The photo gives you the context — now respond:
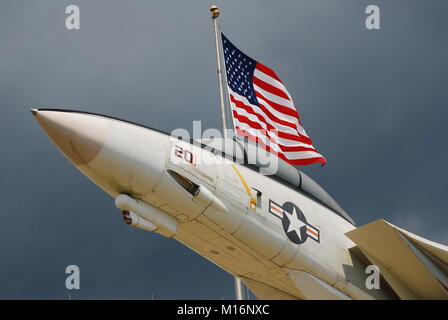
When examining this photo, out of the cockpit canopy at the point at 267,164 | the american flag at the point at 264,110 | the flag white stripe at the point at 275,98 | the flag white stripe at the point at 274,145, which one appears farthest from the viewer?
the flag white stripe at the point at 275,98

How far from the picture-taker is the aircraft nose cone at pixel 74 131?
12.2 meters

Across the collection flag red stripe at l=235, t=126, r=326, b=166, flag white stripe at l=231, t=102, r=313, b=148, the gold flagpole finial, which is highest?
the gold flagpole finial

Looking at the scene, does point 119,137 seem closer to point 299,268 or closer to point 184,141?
point 184,141

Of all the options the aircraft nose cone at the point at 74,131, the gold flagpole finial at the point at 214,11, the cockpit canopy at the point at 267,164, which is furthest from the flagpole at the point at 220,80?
the aircraft nose cone at the point at 74,131

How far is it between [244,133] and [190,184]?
434 cm

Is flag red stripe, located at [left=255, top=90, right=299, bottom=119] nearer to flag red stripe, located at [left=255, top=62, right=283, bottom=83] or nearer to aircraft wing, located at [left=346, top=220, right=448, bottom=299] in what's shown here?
flag red stripe, located at [left=255, top=62, right=283, bottom=83]

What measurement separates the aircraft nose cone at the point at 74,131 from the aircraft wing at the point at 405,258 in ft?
20.1

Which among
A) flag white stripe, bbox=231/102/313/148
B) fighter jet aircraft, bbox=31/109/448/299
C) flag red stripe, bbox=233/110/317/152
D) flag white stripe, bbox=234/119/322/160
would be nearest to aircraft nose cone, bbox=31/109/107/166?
fighter jet aircraft, bbox=31/109/448/299

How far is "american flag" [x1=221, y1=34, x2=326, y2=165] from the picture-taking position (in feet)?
57.2

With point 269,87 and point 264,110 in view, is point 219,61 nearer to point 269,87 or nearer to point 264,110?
point 269,87

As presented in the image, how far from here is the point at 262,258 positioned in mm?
14523

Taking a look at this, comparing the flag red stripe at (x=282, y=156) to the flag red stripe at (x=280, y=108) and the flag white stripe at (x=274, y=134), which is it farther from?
the flag red stripe at (x=280, y=108)

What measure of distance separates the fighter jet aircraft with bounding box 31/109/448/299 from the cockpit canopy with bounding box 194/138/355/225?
0.03 metres
